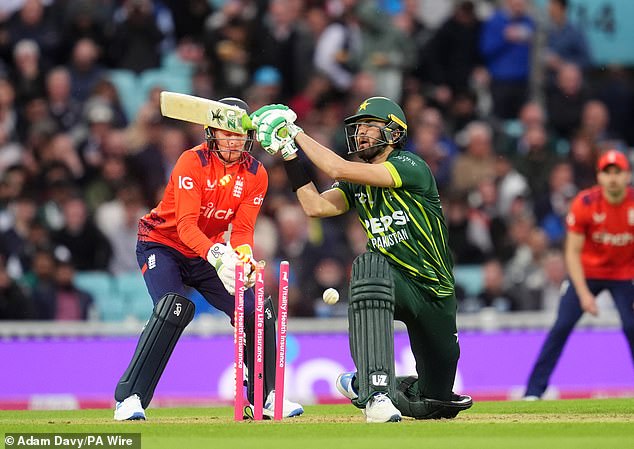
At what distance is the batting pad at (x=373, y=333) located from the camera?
8.33 meters

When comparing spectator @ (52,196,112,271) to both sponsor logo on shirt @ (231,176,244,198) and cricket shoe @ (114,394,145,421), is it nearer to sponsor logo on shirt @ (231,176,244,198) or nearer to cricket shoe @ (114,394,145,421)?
sponsor logo on shirt @ (231,176,244,198)

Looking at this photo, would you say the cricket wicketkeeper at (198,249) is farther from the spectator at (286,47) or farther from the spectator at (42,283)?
the spectator at (286,47)

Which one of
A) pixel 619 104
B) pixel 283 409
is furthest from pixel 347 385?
pixel 619 104

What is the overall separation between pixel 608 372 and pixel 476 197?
307 centimetres

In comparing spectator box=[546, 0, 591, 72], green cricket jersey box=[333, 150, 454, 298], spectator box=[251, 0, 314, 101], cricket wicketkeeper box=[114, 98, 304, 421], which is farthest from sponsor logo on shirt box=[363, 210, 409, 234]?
spectator box=[546, 0, 591, 72]

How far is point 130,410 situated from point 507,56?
32.8 feet

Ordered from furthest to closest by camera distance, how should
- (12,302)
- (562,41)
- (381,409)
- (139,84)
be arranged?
(562,41), (139,84), (12,302), (381,409)

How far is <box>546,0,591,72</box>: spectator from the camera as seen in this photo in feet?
57.7

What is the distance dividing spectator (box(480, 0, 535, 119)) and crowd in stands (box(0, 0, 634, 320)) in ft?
0.06

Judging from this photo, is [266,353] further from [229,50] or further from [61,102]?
[229,50]

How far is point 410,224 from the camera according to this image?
880 centimetres

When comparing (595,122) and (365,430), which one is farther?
(595,122)

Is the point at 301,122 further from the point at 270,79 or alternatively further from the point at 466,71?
the point at 466,71

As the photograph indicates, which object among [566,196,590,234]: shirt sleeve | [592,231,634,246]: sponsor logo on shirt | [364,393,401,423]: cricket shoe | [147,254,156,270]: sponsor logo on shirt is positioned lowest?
[364,393,401,423]: cricket shoe
